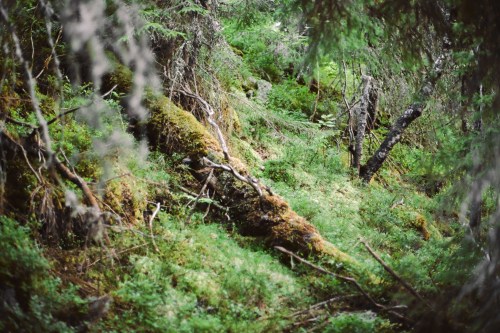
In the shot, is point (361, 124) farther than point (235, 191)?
Yes

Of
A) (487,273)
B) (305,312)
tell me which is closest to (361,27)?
(487,273)

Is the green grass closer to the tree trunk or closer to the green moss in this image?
the green moss

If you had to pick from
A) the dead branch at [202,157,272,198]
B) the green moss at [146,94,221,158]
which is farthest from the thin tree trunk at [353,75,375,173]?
the dead branch at [202,157,272,198]

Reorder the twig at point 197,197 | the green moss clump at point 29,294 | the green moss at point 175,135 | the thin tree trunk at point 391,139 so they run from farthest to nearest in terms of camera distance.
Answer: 1. the thin tree trunk at point 391,139
2. the green moss at point 175,135
3. the twig at point 197,197
4. the green moss clump at point 29,294

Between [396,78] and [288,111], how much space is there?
117 inches

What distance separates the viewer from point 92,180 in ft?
16.0

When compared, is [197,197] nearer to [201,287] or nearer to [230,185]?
[230,185]

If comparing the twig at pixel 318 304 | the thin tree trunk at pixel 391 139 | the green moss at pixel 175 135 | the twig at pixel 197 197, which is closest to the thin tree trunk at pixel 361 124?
the thin tree trunk at pixel 391 139

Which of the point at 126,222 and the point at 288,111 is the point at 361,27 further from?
the point at 288,111

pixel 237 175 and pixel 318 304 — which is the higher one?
pixel 237 175

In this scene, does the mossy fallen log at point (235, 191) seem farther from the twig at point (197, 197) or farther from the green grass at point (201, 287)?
the green grass at point (201, 287)

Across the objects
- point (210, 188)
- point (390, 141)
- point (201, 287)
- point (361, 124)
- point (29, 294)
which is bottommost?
point (201, 287)

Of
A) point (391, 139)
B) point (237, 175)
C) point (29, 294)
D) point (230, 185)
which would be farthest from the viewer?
point (391, 139)

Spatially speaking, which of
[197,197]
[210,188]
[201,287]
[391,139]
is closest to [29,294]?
[201,287]
